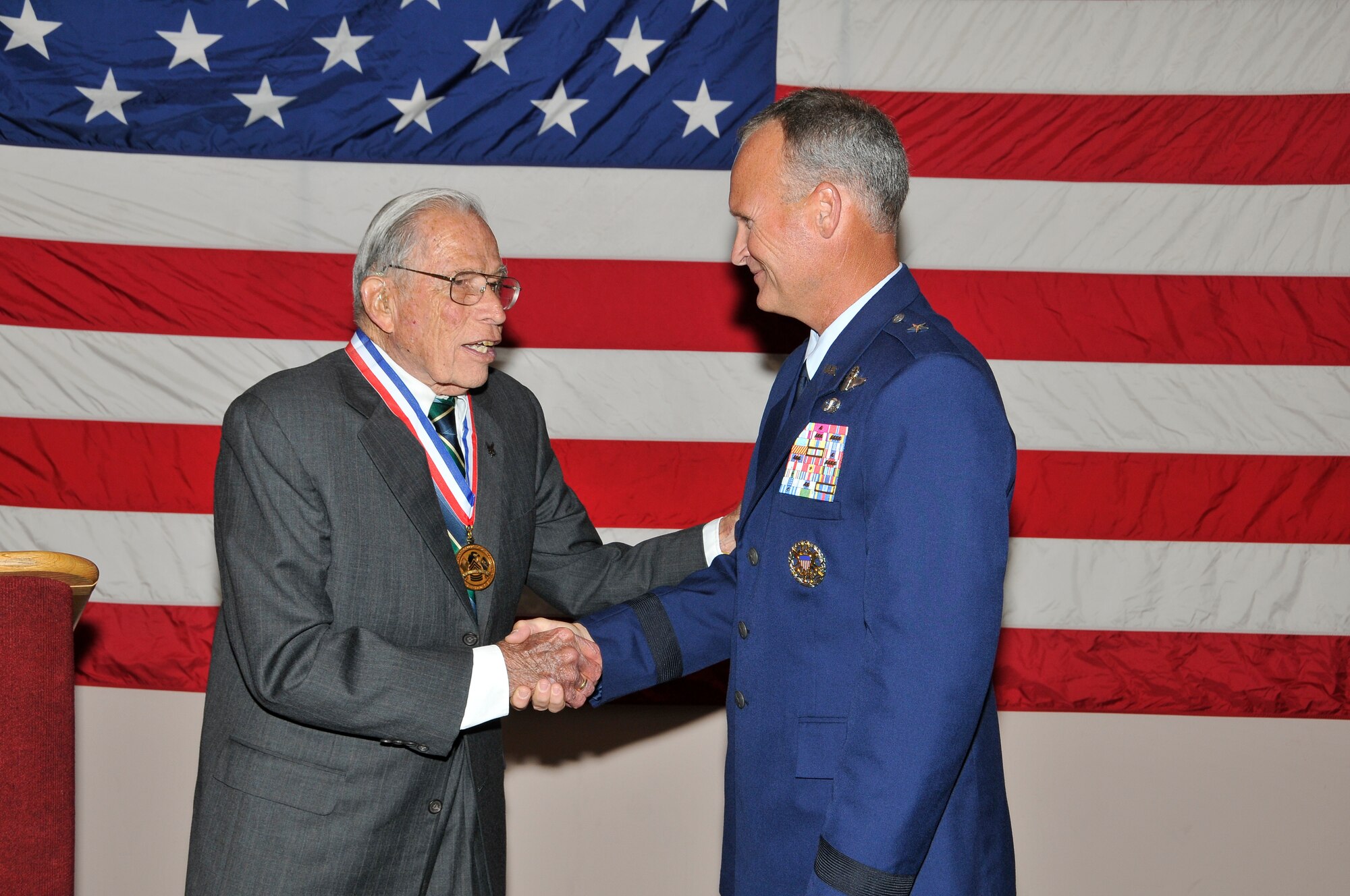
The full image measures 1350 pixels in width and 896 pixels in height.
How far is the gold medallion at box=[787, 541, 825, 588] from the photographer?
1654 mm

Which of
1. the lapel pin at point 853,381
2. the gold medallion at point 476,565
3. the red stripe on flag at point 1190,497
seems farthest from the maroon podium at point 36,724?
the red stripe on flag at point 1190,497

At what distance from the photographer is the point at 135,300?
9.86ft

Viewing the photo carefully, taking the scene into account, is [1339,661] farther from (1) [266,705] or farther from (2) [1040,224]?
(1) [266,705]

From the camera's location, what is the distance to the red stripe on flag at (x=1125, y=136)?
2949 millimetres

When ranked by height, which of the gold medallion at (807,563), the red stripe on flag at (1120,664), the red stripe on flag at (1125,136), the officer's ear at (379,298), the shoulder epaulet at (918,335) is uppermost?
the red stripe on flag at (1125,136)

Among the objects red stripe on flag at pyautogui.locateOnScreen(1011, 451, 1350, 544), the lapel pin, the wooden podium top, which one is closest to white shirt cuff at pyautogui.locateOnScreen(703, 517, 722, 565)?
the lapel pin

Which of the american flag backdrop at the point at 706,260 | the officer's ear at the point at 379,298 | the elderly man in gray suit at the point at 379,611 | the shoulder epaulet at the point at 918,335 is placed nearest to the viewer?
the shoulder epaulet at the point at 918,335

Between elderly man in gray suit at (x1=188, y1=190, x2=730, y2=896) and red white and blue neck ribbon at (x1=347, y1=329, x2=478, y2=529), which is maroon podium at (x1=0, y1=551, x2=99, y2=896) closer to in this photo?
elderly man in gray suit at (x1=188, y1=190, x2=730, y2=896)

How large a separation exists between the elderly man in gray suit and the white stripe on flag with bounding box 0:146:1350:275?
0.92 meters

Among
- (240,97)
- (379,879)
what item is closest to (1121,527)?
(379,879)

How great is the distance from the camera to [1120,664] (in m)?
3.07

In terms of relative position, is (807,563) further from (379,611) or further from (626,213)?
(626,213)

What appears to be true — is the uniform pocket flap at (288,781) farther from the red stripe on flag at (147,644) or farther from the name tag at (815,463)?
the red stripe on flag at (147,644)

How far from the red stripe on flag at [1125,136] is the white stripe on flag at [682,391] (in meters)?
0.51
